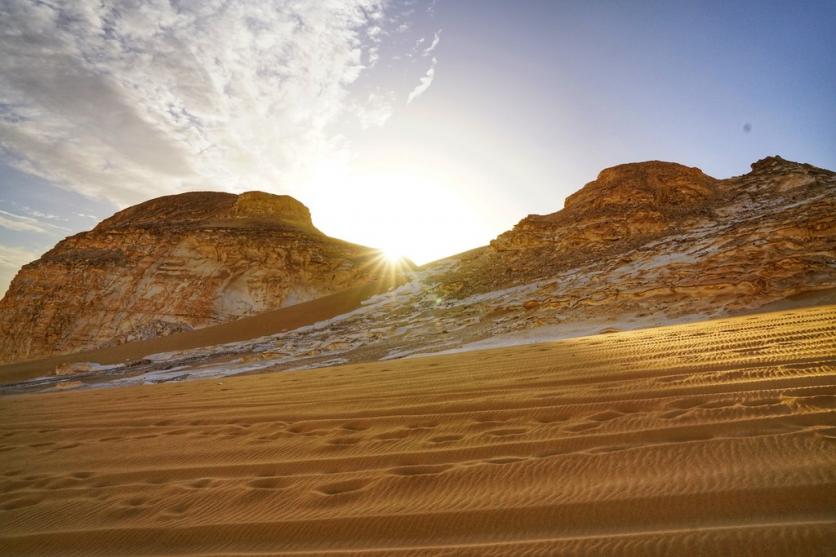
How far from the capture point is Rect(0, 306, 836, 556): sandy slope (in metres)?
1.54

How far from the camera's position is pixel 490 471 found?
2.19 metres

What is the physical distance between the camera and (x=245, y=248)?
35.0 metres

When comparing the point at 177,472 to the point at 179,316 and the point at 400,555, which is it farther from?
the point at 179,316

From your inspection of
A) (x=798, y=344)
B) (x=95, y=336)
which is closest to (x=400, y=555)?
(x=798, y=344)

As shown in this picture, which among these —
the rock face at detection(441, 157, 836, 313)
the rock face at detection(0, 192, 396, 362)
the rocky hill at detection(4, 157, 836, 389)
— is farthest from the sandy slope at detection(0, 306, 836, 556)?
the rock face at detection(0, 192, 396, 362)

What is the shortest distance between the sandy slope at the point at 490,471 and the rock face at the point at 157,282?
30.8 m

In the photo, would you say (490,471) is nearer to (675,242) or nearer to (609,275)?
(609,275)

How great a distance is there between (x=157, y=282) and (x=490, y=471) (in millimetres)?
36825

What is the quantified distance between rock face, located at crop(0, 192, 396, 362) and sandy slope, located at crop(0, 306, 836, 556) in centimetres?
3080

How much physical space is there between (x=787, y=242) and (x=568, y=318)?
260 inches

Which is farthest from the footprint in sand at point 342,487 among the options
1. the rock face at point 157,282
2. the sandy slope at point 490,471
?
the rock face at point 157,282

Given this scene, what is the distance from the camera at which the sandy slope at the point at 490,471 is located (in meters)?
1.54

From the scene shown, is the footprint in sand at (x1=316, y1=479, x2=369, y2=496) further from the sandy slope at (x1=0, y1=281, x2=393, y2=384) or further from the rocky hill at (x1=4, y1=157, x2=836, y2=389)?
the sandy slope at (x1=0, y1=281, x2=393, y2=384)

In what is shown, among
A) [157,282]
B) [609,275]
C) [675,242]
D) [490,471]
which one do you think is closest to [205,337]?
[157,282]
